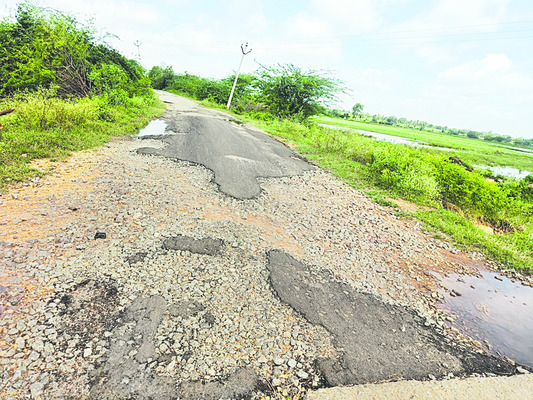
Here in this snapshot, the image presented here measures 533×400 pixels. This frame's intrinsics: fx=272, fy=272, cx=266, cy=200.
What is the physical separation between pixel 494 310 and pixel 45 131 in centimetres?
968

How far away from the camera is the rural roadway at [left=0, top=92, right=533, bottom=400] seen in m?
2.10

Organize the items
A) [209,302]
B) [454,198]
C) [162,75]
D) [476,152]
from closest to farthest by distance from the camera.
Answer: [209,302]
[454,198]
[476,152]
[162,75]

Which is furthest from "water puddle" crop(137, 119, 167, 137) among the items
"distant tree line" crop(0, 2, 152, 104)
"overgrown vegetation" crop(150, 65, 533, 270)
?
"overgrown vegetation" crop(150, 65, 533, 270)

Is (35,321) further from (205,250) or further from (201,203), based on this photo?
(201,203)

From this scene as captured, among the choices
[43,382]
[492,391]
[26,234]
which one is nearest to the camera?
[43,382]

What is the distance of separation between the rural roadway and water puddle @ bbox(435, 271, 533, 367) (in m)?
0.23

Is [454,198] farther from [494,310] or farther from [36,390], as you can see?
[36,390]

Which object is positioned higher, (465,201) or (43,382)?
(465,201)

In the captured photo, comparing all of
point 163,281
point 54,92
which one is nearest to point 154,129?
point 54,92

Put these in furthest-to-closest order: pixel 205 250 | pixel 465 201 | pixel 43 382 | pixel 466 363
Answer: pixel 465 201 < pixel 205 250 < pixel 466 363 < pixel 43 382

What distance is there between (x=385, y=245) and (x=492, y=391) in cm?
259

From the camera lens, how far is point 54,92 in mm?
7957

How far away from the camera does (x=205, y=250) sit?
364 centimetres

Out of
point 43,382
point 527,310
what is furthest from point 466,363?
point 43,382
